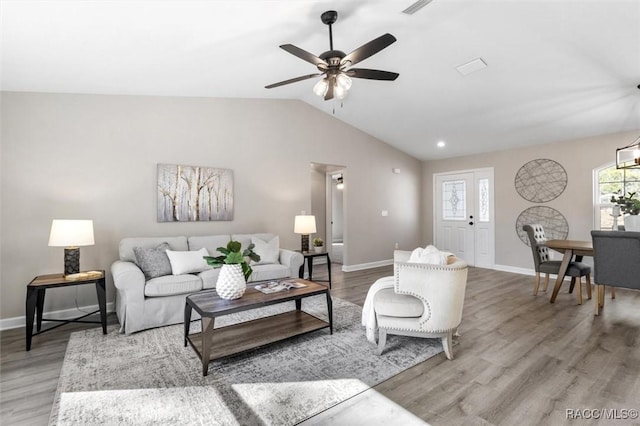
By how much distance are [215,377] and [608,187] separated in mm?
6160

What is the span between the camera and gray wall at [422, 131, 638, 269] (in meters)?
4.82

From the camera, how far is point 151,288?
9.93ft

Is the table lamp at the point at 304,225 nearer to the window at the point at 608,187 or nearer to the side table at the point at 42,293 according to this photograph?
the side table at the point at 42,293

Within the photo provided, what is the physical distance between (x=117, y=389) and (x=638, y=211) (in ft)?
18.9

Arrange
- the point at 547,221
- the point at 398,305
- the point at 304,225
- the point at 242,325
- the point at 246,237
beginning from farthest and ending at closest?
the point at 547,221
the point at 304,225
the point at 246,237
the point at 242,325
the point at 398,305

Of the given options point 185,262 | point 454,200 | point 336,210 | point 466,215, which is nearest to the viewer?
point 185,262

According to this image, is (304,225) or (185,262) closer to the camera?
(185,262)

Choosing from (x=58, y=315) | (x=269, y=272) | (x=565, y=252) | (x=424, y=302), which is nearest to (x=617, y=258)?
(x=565, y=252)

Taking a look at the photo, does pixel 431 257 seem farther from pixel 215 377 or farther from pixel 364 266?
pixel 364 266

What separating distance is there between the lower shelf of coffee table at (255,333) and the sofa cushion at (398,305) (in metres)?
0.64

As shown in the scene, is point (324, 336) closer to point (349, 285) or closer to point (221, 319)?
point (221, 319)

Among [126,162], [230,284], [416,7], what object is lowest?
[230,284]

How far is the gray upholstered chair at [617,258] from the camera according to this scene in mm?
3068

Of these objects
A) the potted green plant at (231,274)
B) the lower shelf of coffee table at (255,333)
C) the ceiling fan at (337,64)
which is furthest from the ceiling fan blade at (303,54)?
the lower shelf of coffee table at (255,333)
